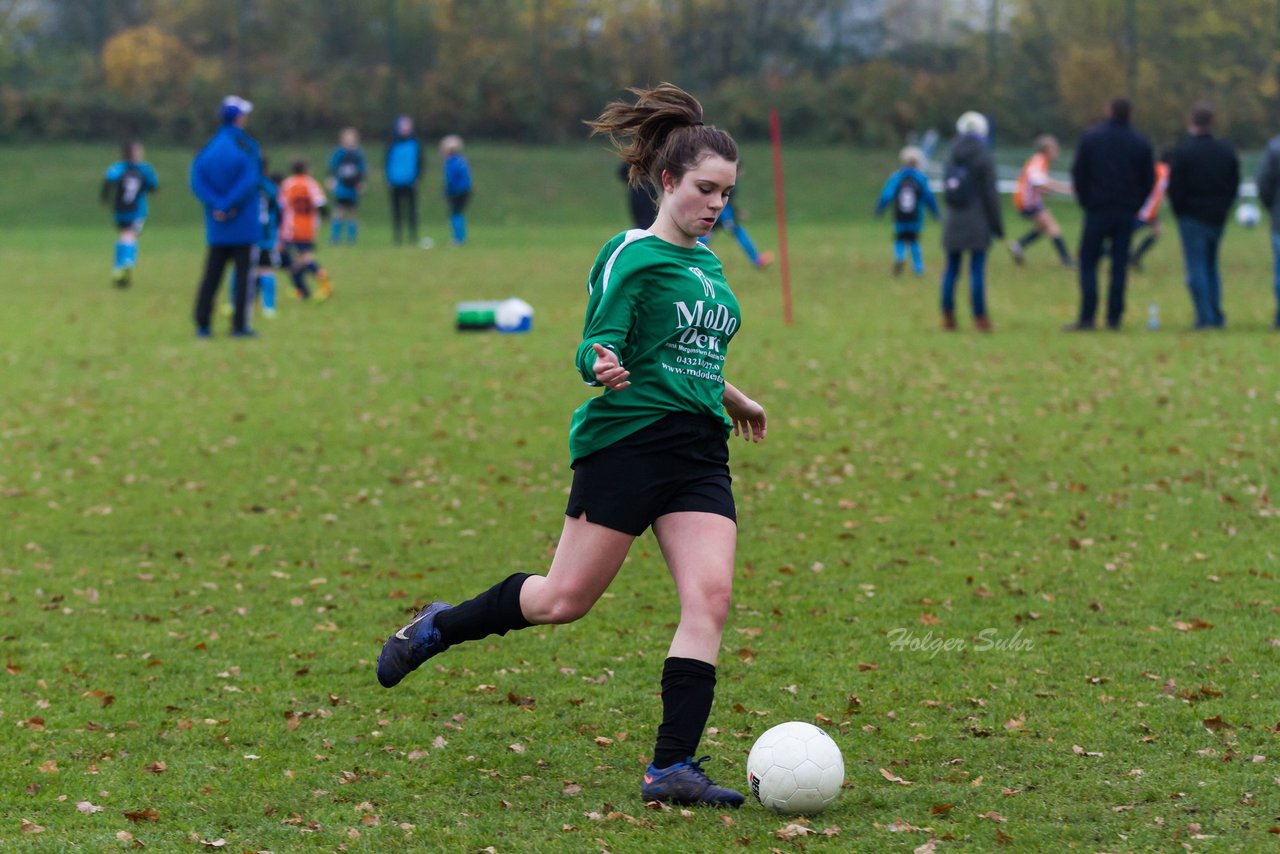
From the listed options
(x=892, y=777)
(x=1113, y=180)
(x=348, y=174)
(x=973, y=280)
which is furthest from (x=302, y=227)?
(x=892, y=777)

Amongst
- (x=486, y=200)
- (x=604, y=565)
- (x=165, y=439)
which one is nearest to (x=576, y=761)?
(x=604, y=565)

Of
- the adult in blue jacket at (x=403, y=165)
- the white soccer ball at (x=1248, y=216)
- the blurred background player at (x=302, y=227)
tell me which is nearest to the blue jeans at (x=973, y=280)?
the blurred background player at (x=302, y=227)

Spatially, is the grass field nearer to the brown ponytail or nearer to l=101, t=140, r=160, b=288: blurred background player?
the brown ponytail

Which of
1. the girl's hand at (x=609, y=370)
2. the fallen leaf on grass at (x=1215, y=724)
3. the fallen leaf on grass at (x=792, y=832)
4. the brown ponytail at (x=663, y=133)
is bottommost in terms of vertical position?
the fallen leaf on grass at (x=1215, y=724)

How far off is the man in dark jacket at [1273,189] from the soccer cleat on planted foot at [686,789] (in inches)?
510

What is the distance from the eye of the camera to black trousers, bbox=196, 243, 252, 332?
1514cm

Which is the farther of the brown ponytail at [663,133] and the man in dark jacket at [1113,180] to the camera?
the man in dark jacket at [1113,180]

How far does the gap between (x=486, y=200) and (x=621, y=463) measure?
37847 millimetres

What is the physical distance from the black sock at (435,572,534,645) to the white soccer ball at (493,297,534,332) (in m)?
11.8

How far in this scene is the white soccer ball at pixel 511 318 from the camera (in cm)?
1642

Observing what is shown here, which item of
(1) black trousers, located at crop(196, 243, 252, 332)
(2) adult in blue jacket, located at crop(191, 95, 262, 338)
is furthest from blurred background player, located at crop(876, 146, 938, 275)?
(2) adult in blue jacket, located at crop(191, 95, 262, 338)

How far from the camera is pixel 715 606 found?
4.30 m

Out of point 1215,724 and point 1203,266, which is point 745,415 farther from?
point 1203,266

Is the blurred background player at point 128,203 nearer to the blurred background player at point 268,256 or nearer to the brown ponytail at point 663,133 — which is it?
the blurred background player at point 268,256
